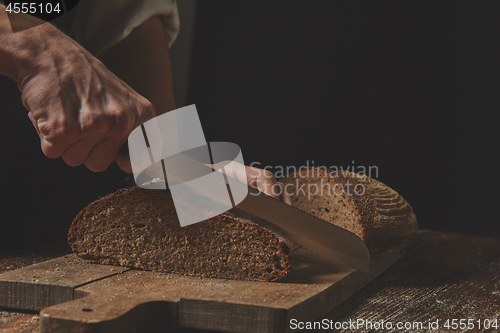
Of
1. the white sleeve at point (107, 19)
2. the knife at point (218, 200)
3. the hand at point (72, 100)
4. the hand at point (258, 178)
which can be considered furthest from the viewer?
the white sleeve at point (107, 19)

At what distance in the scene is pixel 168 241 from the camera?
1698mm

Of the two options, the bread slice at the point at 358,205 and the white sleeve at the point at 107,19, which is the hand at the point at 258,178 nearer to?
the bread slice at the point at 358,205

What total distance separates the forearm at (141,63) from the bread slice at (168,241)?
0.84 m

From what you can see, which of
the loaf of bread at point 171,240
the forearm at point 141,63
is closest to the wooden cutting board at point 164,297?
the loaf of bread at point 171,240

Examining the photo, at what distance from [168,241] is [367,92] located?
88.9 inches

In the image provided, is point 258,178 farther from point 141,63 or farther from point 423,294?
point 141,63

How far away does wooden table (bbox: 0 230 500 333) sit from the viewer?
1.39m

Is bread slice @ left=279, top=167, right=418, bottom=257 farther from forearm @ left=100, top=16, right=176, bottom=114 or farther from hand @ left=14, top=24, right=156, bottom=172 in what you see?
hand @ left=14, top=24, right=156, bottom=172

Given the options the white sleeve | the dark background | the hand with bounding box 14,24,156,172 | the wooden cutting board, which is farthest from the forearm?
the wooden cutting board

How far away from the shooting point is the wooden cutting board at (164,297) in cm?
120

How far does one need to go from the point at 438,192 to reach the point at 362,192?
1.50m

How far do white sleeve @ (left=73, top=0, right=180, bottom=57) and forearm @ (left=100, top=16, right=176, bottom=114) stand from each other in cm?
8

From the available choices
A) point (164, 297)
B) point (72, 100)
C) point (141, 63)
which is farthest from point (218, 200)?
point (141, 63)

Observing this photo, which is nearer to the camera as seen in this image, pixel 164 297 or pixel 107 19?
pixel 164 297
